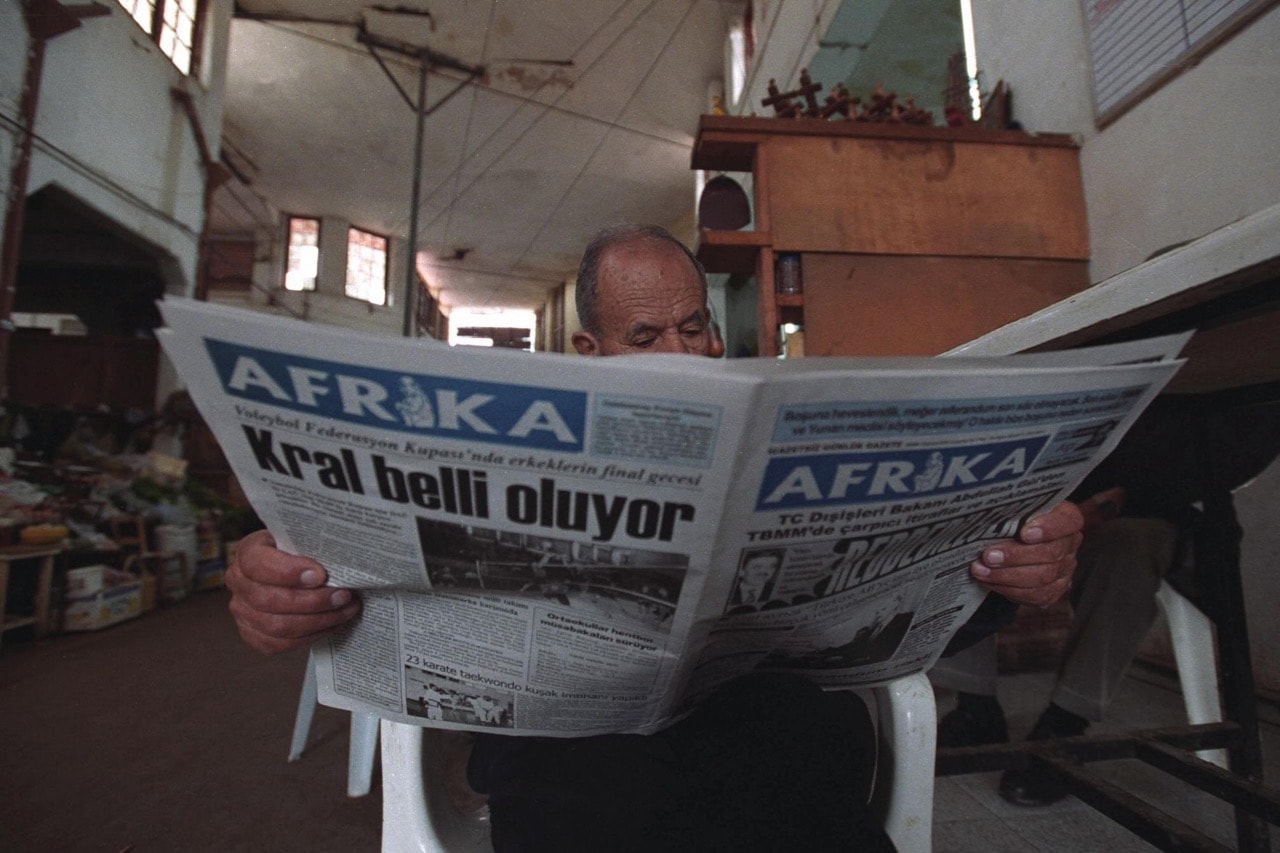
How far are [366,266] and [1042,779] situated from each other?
8754 mm

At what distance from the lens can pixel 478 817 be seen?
0.54 m

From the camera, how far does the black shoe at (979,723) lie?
1.12m

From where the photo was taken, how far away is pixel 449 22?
170 inches

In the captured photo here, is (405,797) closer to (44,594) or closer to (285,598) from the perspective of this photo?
(285,598)

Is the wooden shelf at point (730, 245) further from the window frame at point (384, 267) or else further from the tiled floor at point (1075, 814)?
the window frame at point (384, 267)

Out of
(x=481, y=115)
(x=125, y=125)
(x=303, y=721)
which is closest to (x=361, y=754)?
(x=303, y=721)

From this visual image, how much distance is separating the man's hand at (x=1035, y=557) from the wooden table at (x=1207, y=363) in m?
0.15

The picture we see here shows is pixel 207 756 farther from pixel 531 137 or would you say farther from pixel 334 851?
pixel 531 137

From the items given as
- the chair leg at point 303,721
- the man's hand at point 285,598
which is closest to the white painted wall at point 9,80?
the chair leg at point 303,721

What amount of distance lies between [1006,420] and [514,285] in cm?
925

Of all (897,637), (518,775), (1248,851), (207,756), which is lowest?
(207,756)

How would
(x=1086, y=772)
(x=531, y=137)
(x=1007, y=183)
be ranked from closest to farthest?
1. (x=1086, y=772)
2. (x=1007, y=183)
3. (x=531, y=137)

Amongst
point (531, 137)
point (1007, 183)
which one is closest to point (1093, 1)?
point (1007, 183)

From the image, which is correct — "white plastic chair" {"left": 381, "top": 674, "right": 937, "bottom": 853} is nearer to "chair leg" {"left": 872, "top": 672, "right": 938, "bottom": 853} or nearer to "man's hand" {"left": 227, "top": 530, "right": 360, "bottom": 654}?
"chair leg" {"left": 872, "top": 672, "right": 938, "bottom": 853}
